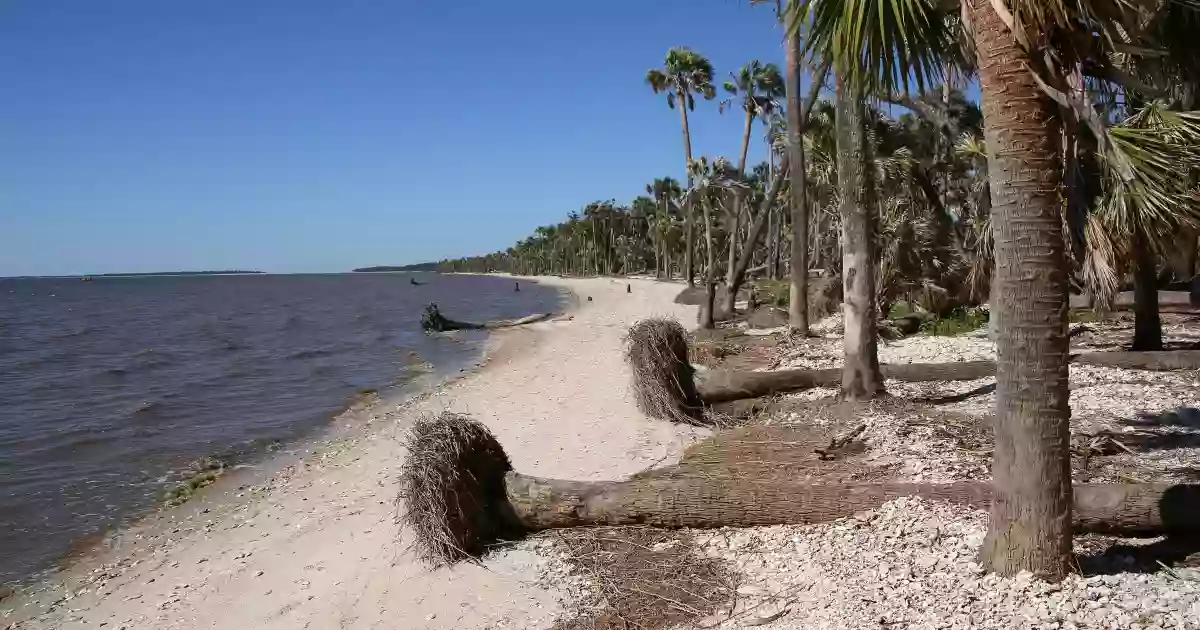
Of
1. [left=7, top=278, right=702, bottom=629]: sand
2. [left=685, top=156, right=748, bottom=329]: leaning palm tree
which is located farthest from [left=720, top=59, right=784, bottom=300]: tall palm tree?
[left=7, top=278, right=702, bottom=629]: sand

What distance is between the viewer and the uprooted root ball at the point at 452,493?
5922mm

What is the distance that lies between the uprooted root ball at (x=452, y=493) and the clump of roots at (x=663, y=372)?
4191mm

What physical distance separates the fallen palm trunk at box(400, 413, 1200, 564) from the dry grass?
168 millimetres

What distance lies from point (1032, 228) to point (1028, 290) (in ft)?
1.01

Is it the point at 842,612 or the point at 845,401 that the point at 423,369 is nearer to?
the point at 845,401

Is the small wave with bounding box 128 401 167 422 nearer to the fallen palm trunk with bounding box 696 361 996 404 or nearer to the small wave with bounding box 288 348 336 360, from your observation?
the small wave with bounding box 288 348 336 360

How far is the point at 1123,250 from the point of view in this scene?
8.15 meters

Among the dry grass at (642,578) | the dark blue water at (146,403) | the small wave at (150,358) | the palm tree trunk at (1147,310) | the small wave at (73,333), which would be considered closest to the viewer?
the dry grass at (642,578)

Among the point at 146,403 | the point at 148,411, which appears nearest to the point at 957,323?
the point at 148,411

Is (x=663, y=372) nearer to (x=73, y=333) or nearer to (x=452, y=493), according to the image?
(x=452, y=493)

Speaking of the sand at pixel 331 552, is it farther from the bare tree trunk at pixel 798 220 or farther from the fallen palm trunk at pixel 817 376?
the bare tree trunk at pixel 798 220

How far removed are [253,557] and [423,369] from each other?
13948 millimetres

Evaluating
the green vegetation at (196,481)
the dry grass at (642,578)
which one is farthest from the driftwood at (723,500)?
the green vegetation at (196,481)

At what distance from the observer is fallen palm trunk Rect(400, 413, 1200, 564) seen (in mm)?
5652
